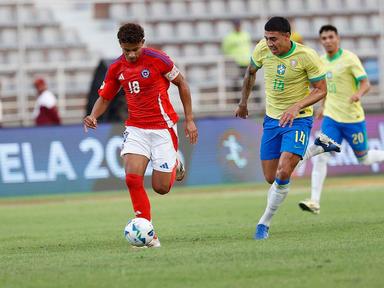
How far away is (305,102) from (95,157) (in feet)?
39.0

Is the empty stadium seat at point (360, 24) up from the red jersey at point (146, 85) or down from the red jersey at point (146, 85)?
down

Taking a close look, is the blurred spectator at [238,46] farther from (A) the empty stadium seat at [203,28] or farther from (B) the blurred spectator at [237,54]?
(A) the empty stadium seat at [203,28]

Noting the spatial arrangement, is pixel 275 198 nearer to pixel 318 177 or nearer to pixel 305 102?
pixel 305 102

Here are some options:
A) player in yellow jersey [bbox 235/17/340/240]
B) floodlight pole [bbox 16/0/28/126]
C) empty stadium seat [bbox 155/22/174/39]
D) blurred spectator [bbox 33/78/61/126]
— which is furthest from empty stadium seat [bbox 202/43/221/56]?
player in yellow jersey [bbox 235/17/340/240]

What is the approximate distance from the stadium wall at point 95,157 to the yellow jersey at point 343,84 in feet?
24.3

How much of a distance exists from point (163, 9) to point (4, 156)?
1024 cm

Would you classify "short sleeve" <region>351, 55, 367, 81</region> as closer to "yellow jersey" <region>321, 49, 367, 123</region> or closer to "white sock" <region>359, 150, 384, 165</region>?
"yellow jersey" <region>321, 49, 367, 123</region>

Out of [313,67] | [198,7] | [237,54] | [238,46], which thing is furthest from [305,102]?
[198,7]

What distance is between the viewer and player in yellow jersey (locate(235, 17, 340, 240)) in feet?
37.4

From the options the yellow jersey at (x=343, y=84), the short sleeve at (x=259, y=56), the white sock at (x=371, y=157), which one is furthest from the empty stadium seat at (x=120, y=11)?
the short sleeve at (x=259, y=56)

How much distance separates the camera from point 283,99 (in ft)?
38.9

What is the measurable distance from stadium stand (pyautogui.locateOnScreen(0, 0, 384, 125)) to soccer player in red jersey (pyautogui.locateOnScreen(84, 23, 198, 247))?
51.7 ft

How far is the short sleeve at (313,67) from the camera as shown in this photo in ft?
37.8

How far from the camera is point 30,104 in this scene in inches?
1117
